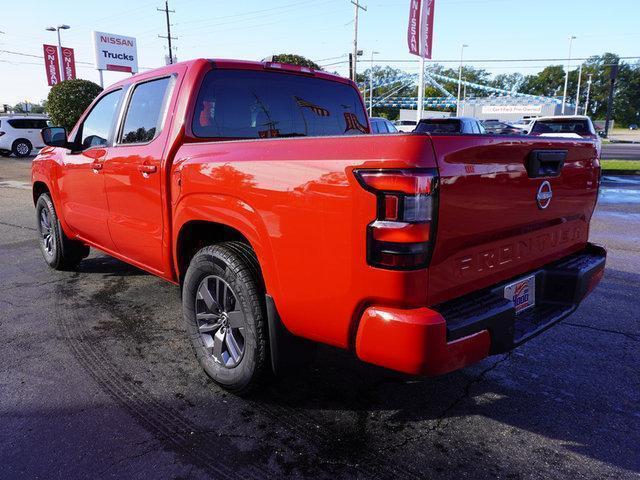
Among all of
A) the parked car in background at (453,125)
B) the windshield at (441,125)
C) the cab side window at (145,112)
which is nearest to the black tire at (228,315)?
the cab side window at (145,112)

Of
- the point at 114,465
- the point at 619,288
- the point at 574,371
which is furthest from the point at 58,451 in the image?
the point at 619,288

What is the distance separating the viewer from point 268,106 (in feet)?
11.9

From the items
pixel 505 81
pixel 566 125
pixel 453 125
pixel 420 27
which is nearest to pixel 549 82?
pixel 505 81

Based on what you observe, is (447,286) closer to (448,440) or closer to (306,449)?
(448,440)

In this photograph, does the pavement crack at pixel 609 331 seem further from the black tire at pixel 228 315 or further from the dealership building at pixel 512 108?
the dealership building at pixel 512 108

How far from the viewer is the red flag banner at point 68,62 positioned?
1396 inches

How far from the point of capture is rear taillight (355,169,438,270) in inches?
76.9

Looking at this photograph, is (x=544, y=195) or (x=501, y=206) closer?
(x=501, y=206)

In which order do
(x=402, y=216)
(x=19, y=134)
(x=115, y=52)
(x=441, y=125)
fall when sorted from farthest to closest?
(x=115, y=52), (x=19, y=134), (x=441, y=125), (x=402, y=216)

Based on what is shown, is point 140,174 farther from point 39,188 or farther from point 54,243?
point 39,188

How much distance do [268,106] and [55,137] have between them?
2273 millimetres

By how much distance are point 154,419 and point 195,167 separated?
4.63ft

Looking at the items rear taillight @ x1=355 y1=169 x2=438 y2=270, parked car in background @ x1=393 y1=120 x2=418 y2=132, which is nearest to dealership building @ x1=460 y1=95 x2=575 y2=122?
parked car in background @ x1=393 y1=120 x2=418 y2=132

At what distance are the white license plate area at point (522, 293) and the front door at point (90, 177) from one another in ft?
10.2
